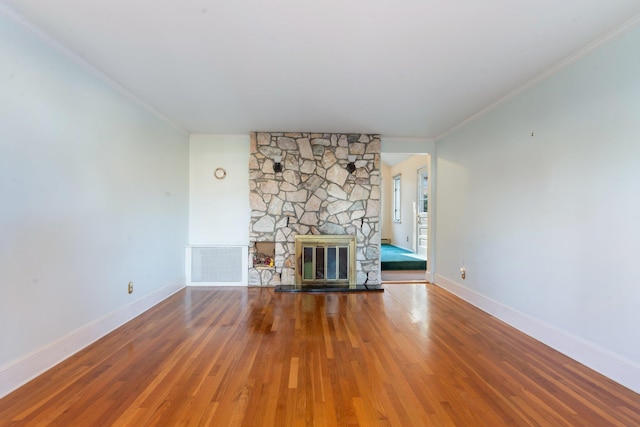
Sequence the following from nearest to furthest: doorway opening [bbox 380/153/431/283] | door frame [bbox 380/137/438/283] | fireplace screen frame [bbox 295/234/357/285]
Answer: fireplace screen frame [bbox 295/234/357/285] → door frame [bbox 380/137/438/283] → doorway opening [bbox 380/153/431/283]

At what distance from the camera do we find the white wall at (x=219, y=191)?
4.66 metres

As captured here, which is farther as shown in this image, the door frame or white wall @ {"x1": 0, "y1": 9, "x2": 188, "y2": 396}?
the door frame

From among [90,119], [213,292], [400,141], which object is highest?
[400,141]

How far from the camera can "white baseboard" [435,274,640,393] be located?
196 cm

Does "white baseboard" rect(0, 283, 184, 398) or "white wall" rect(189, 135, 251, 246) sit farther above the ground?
"white wall" rect(189, 135, 251, 246)

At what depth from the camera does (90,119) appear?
2.56 m

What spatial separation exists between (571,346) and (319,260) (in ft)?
9.76

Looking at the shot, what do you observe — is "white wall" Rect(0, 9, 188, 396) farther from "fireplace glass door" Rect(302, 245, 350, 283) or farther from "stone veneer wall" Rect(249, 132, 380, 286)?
"fireplace glass door" Rect(302, 245, 350, 283)

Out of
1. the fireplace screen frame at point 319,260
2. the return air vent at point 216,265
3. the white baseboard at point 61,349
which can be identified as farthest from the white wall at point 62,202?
the fireplace screen frame at point 319,260

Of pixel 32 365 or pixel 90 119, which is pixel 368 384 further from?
pixel 90 119

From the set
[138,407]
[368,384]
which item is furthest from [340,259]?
[138,407]

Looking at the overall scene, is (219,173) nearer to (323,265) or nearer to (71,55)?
(323,265)

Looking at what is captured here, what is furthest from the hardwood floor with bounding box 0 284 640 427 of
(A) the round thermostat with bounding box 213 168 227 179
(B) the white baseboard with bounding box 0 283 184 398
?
(A) the round thermostat with bounding box 213 168 227 179

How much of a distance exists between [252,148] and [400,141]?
2.35 meters
